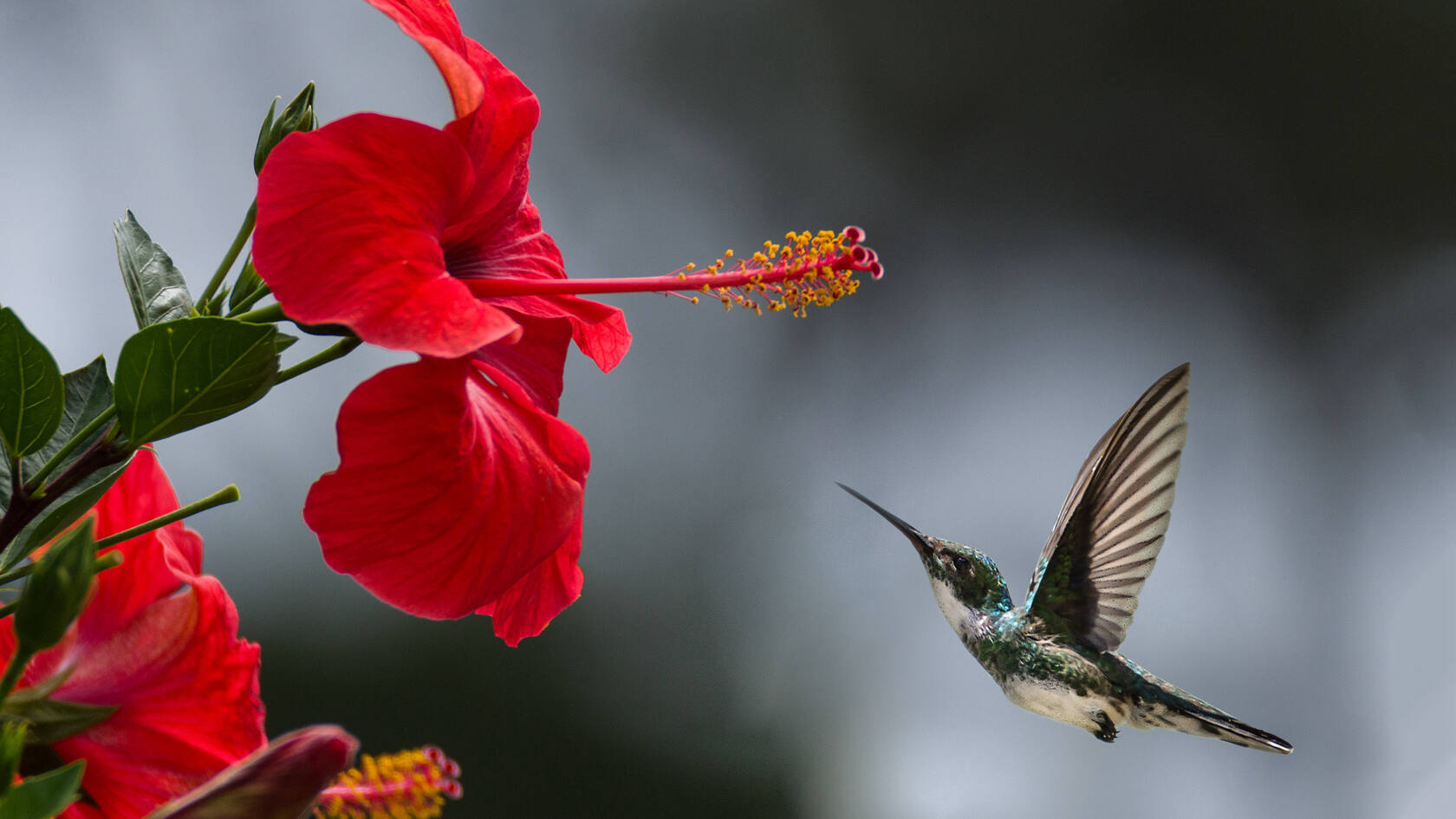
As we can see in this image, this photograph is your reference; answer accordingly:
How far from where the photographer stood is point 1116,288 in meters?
5.97

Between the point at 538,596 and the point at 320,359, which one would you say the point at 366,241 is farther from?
the point at 538,596

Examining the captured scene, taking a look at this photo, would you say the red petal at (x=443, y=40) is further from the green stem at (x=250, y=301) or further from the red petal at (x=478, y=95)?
the green stem at (x=250, y=301)

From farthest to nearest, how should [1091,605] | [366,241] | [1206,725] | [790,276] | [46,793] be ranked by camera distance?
[1091,605] < [1206,725] < [790,276] < [366,241] < [46,793]

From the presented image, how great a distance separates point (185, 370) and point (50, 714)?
0.17m

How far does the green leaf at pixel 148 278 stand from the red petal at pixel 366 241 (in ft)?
0.36

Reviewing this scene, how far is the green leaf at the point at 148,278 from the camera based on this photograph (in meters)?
0.54

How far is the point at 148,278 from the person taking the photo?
551 mm

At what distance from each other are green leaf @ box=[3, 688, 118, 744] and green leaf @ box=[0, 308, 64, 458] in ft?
0.34

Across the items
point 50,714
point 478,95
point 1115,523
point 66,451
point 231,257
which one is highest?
point 1115,523

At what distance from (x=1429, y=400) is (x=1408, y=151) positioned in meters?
1.46

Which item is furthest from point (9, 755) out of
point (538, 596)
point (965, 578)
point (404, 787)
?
point (965, 578)

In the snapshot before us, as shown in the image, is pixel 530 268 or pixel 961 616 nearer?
pixel 530 268

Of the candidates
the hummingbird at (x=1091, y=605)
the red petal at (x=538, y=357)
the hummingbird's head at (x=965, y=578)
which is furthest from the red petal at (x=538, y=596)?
the hummingbird's head at (x=965, y=578)

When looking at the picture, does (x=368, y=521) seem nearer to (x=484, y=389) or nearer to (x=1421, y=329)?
Answer: (x=484, y=389)
